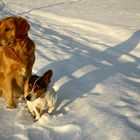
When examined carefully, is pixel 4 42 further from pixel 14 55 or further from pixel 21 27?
pixel 21 27

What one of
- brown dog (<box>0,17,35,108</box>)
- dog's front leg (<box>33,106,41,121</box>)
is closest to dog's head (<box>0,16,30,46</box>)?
brown dog (<box>0,17,35,108</box>)

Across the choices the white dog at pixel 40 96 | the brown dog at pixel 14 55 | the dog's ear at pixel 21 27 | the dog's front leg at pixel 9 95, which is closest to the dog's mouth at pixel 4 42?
the brown dog at pixel 14 55

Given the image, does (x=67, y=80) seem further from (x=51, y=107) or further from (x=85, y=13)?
(x=85, y=13)

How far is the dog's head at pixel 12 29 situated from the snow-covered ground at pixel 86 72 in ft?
3.65

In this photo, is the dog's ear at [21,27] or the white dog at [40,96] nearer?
the white dog at [40,96]

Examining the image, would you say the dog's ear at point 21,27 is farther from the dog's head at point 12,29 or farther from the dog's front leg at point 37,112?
the dog's front leg at point 37,112

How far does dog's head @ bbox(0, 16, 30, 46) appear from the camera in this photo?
510cm

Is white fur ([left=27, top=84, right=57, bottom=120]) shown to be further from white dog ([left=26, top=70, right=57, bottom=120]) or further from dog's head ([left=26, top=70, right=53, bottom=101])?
dog's head ([left=26, top=70, right=53, bottom=101])

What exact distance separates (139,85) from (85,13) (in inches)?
291

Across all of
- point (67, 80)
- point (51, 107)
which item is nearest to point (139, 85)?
point (67, 80)

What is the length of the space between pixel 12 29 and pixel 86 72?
2.39 meters

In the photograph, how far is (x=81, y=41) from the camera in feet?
32.0

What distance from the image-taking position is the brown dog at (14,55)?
16.9ft

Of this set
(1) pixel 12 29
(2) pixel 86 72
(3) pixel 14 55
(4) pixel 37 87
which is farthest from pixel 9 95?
(2) pixel 86 72
